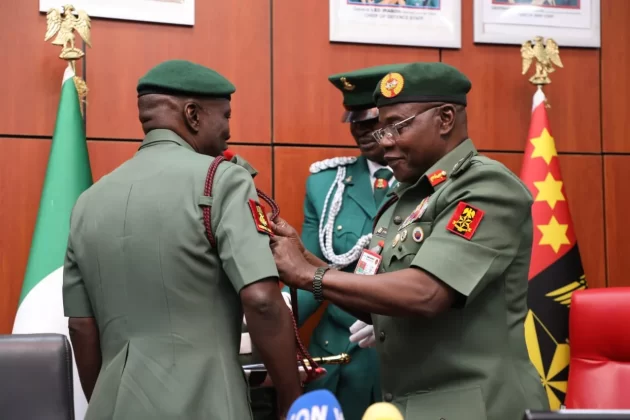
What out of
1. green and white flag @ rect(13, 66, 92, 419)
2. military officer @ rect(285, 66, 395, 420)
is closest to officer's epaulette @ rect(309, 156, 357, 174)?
military officer @ rect(285, 66, 395, 420)

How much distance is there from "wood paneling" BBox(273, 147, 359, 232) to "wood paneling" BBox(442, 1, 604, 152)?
32.1 inches

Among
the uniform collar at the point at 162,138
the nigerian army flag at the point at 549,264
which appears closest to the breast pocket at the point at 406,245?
the uniform collar at the point at 162,138

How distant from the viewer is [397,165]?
2.33 m

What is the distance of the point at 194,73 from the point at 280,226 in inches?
21.5

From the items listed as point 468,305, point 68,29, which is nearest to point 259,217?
point 468,305

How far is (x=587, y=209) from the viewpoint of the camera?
4148mm

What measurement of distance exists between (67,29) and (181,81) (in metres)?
1.43

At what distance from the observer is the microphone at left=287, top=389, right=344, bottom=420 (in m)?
1.03

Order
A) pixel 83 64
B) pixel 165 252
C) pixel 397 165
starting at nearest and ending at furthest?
pixel 165 252 → pixel 397 165 → pixel 83 64

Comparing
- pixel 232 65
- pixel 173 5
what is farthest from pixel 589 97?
pixel 173 5

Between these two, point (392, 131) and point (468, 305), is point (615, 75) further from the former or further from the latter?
point (468, 305)

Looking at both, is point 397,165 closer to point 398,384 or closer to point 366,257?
point 366,257

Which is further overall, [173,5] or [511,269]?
[173,5]

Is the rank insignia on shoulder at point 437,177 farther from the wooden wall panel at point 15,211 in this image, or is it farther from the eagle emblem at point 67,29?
the wooden wall panel at point 15,211
